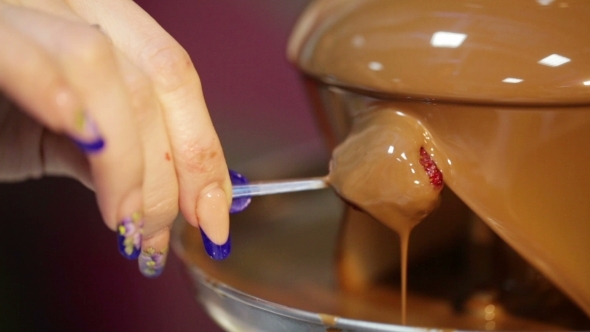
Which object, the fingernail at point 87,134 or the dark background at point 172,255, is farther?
the dark background at point 172,255

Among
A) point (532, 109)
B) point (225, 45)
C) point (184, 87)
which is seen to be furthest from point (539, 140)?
point (225, 45)

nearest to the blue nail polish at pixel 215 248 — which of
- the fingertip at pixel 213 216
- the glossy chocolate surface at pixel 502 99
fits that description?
the fingertip at pixel 213 216

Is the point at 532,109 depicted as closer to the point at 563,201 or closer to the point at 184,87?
the point at 563,201

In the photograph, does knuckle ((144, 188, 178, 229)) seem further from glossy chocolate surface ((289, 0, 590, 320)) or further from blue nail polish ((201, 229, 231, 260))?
glossy chocolate surface ((289, 0, 590, 320))

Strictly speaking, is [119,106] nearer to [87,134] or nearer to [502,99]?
[87,134]

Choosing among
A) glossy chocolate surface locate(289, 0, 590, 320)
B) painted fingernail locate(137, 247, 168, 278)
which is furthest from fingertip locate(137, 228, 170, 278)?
glossy chocolate surface locate(289, 0, 590, 320)

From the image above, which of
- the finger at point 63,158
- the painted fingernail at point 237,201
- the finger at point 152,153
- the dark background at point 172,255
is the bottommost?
the dark background at point 172,255

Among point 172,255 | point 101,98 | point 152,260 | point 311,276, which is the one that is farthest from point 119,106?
point 172,255

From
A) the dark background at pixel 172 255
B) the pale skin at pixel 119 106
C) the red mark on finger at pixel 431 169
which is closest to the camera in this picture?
the pale skin at pixel 119 106

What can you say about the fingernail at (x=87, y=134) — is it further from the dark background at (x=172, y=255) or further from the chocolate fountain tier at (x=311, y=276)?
the dark background at (x=172, y=255)
